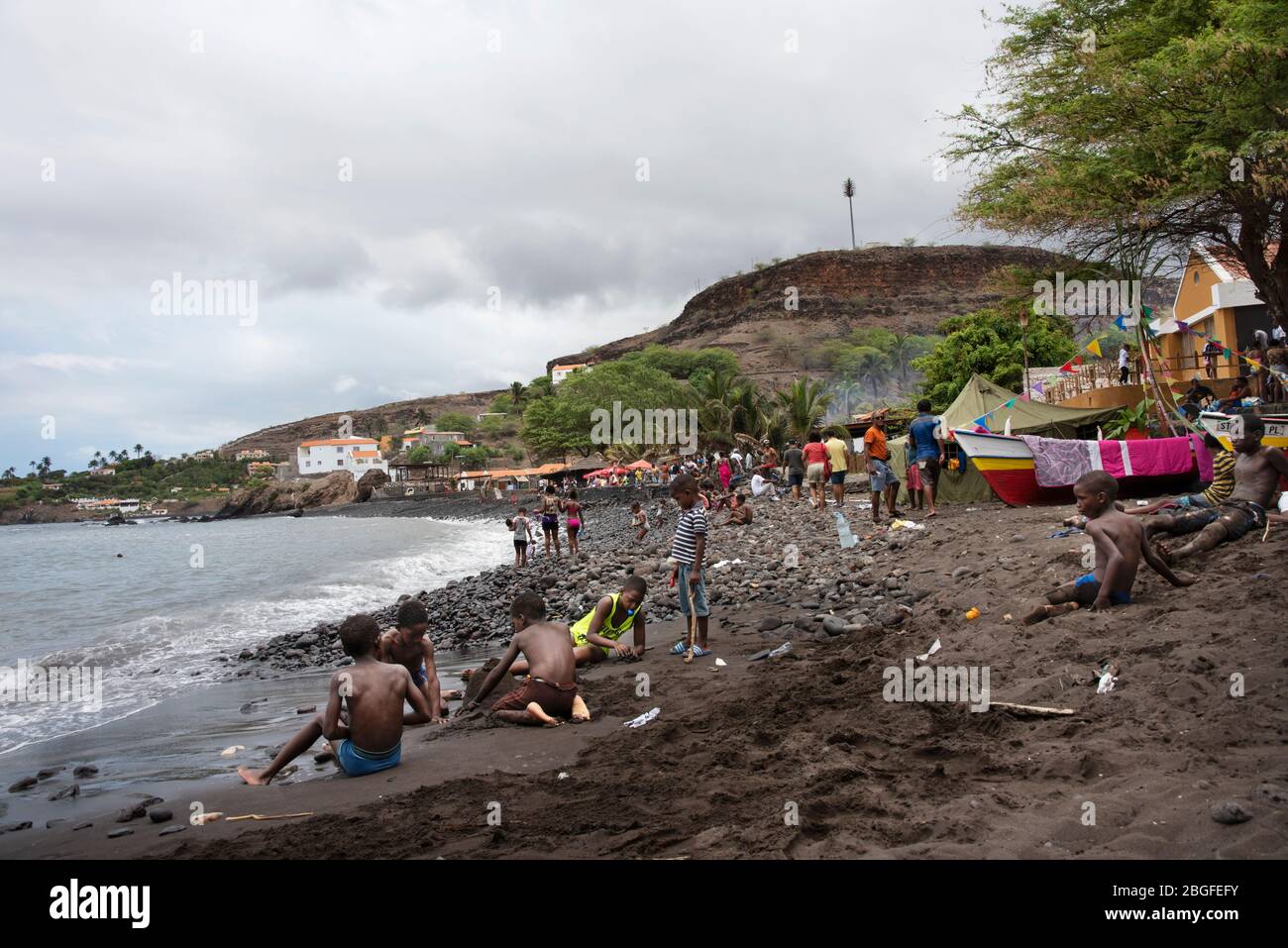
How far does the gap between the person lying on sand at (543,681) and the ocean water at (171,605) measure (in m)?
4.63

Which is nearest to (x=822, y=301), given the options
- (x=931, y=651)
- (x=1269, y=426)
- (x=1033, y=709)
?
(x=1269, y=426)

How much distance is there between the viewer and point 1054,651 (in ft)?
17.7

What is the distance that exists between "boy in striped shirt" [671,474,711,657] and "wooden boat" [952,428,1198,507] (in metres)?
6.77

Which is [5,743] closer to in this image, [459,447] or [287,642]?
[287,642]

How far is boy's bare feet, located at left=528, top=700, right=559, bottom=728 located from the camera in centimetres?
586

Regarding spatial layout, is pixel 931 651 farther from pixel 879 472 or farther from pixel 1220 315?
pixel 1220 315

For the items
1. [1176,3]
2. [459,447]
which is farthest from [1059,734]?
[459,447]

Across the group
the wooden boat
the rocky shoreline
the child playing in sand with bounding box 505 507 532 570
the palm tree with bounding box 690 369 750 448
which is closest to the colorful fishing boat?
the wooden boat

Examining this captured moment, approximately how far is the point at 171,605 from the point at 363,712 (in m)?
16.0

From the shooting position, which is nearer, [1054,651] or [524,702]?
[1054,651]

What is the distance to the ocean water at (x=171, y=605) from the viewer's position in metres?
9.41

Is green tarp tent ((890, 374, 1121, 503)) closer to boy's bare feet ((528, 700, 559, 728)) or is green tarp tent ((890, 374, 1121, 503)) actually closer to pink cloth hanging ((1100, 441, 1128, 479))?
pink cloth hanging ((1100, 441, 1128, 479))

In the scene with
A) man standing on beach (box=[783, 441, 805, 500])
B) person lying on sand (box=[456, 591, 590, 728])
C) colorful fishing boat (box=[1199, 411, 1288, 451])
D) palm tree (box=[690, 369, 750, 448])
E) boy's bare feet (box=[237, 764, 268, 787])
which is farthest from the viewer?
palm tree (box=[690, 369, 750, 448])
